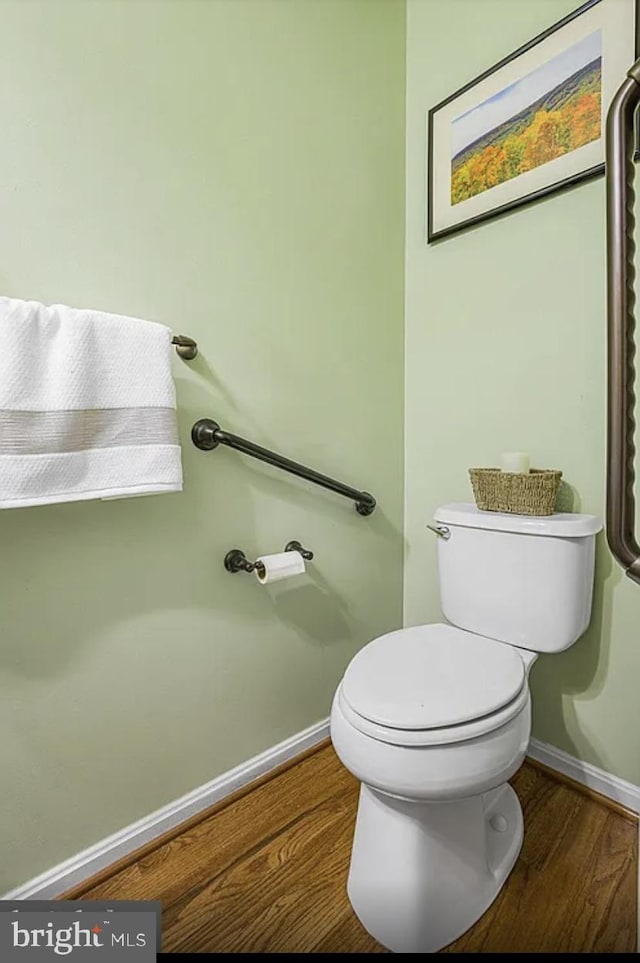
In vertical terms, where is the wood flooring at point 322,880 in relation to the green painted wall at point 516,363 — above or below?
below

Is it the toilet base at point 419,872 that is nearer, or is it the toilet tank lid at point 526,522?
the toilet base at point 419,872

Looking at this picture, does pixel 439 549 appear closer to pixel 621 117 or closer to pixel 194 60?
pixel 621 117

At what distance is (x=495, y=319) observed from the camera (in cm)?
136

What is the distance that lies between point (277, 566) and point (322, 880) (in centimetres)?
66

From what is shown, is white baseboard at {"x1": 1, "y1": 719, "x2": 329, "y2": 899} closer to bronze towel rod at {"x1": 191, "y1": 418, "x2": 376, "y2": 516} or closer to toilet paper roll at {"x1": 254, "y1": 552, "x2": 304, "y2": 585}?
toilet paper roll at {"x1": 254, "y1": 552, "x2": 304, "y2": 585}

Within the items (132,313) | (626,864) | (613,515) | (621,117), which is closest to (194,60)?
(132,313)

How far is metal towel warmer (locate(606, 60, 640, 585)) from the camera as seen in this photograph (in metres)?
0.64

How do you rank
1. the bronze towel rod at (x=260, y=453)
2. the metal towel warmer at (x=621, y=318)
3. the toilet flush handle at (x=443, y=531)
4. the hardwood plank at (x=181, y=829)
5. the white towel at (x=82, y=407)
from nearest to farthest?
the metal towel warmer at (x=621, y=318), the white towel at (x=82, y=407), the hardwood plank at (x=181, y=829), the bronze towel rod at (x=260, y=453), the toilet flush handle at (x=443, y=531)

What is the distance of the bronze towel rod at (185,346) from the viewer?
3.42ft

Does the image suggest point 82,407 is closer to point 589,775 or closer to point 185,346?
point 185,346

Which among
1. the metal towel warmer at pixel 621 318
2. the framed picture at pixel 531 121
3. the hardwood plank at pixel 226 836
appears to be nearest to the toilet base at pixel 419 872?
the hardwood plank at pixel 226 836

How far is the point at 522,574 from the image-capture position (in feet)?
3.76

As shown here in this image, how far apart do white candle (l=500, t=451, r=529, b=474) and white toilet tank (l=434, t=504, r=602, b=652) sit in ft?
0.39

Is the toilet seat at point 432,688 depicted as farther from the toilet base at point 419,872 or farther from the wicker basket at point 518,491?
the wicker basket at point 518,491
